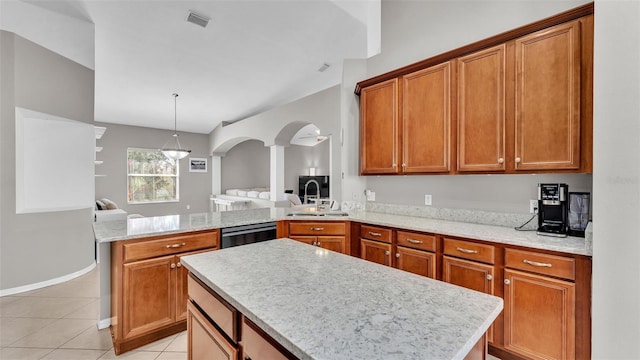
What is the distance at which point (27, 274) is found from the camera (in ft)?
11.1

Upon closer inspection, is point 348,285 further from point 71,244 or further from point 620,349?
point 71,244

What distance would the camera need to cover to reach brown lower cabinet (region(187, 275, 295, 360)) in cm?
84

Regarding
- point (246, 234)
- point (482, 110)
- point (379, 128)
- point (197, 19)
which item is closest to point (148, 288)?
point (246, 234)

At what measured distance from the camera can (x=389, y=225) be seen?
2662 mm

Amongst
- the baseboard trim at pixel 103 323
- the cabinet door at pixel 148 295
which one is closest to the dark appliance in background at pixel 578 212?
the cabinet door at pixel 148 295

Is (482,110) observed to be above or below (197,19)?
below

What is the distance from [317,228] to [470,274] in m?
1.49

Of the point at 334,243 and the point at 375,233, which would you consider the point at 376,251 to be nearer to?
the point at 375,233

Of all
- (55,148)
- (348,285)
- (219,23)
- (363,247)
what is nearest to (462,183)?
(363,247)

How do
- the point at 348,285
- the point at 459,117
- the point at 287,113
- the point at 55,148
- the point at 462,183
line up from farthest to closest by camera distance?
the point at 287,113
the point at 55,148
the point at 462,183
the point at 459,117
the point at 348,285

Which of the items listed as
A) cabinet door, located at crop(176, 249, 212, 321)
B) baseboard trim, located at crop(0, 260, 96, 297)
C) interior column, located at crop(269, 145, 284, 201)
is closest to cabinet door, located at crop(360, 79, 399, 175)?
cabinet door, located at crop(176, 249, 212, 321)

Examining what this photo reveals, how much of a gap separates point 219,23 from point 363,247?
119 inches

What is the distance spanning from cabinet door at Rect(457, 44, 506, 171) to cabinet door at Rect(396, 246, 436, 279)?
0.84 meters

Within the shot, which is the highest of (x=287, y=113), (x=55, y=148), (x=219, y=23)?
(x=219, y=23)
